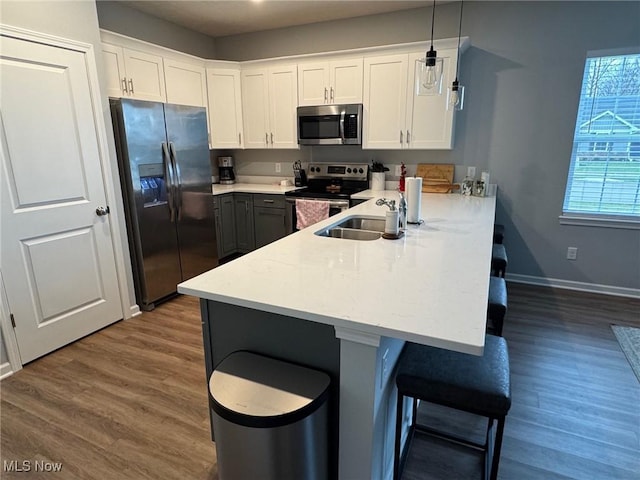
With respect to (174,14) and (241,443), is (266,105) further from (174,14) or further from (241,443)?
(241,443)

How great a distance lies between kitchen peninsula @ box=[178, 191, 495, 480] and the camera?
3.68 ft

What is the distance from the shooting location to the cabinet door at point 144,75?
11.2 ft

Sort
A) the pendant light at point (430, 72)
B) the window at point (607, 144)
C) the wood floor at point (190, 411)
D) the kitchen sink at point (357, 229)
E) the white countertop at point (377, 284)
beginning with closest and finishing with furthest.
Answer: the white countertop at point (377, 284)
the wood floor at point (190, 411)
the pendant light at point (430, 72)
the kitchen sink at point (357, 229)
the window at point (607, 144)

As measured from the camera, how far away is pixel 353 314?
1.13 meters

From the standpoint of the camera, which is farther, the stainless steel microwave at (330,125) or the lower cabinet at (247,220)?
the lower cabinet at (247,220)

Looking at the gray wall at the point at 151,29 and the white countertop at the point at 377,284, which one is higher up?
the gray wall at the point at 151,29

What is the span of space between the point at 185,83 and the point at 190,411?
3366 millimetres

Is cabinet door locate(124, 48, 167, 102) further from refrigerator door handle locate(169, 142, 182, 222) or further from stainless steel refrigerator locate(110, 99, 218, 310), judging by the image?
refrigerator door handle locate(169, 142, 182, 222)

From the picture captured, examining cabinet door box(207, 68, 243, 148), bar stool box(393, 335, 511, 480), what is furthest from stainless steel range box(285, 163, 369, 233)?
bar stool box(393, 335, 511, 480)

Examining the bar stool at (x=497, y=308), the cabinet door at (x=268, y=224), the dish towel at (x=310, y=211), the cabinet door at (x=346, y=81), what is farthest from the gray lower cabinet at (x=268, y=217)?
the bar stool at (x=497, y=308)

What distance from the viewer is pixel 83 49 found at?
2617 mm

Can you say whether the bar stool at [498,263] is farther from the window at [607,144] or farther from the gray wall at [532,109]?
the window at [607,144]

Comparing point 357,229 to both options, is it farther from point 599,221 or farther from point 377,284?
point 599,221

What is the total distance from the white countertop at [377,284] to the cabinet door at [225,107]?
274 cm
